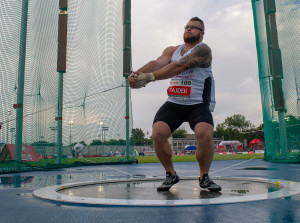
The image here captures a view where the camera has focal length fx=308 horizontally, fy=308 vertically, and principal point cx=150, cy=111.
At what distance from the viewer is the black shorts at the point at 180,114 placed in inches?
120

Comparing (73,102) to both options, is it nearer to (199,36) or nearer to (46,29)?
(46,29)

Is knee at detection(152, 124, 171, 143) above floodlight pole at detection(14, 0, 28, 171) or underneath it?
underneath

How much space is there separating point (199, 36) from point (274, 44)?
751 centimetres

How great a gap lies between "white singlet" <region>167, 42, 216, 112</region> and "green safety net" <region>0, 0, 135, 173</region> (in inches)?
206

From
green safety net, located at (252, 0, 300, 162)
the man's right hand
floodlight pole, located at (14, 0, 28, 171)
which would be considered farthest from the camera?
green safety net, located at (252, 0, 300, 162)

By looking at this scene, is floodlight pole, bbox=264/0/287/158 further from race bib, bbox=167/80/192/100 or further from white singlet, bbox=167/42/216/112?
race bib, bbox=167/80/192/100

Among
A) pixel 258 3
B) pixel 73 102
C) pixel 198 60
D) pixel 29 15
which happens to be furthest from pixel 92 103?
pixel 198 60

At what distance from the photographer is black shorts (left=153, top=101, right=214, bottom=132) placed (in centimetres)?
305

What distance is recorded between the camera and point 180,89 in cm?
314

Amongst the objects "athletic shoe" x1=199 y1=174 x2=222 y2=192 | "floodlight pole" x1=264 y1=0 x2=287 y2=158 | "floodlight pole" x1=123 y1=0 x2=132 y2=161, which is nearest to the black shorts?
"athletic shoe" x1=199 y1=174 x2=222 y2=192

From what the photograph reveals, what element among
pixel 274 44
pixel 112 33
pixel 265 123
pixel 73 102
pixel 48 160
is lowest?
pixel 48 160

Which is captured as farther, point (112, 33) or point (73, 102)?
point (112, 33)

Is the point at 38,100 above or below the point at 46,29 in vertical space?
below

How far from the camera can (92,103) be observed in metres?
10.3
